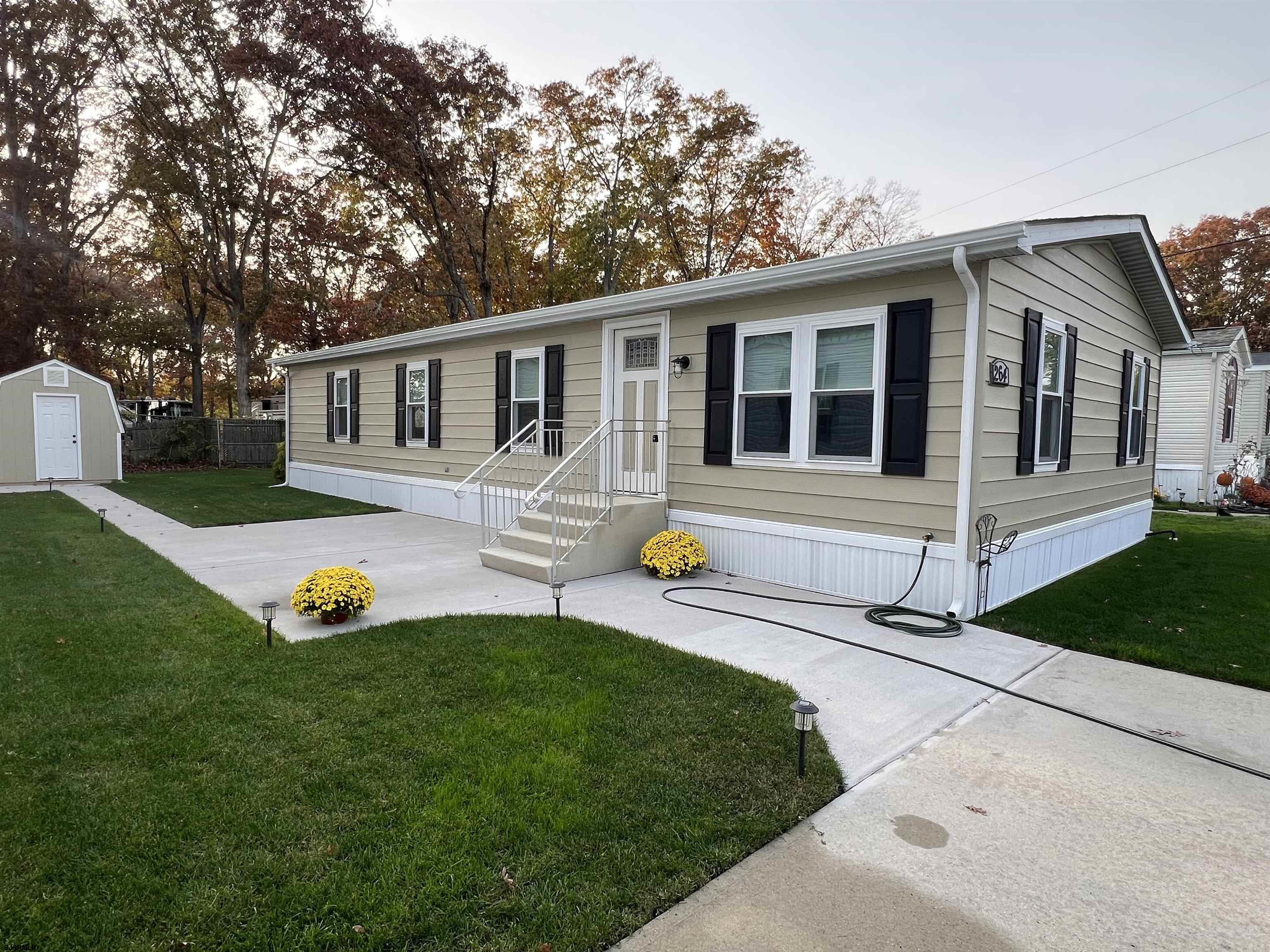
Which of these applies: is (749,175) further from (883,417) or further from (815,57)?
(883,417)

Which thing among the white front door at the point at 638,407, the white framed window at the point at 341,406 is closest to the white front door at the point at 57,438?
the white framed window at the point at 341,406

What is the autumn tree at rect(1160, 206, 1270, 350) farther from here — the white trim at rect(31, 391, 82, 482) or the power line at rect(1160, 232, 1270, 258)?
the white trim at rect(31, 391, 82, 482)

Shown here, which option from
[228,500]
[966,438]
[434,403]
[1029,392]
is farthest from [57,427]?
[1029,392]

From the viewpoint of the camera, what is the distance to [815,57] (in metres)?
14.0

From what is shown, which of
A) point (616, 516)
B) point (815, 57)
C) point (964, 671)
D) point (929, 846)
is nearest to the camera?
point (929, 846)

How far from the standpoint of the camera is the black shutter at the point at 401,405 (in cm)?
1088

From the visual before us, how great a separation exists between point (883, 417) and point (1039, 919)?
3.79 metres

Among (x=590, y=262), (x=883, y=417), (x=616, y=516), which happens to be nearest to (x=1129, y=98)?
(x=590, y=262)

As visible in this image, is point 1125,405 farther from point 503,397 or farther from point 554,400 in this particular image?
point 503,397

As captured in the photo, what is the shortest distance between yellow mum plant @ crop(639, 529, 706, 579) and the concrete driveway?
112cm

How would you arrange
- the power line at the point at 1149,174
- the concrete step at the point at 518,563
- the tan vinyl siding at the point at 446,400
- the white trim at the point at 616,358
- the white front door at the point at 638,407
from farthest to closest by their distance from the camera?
the power line at the point at 1149,174 < the tan vinyl siding at the point at 446,400 < the white front door at the point at 638,407 < the white trim at the point at 616,358 < the concrete step at the point at 518,563

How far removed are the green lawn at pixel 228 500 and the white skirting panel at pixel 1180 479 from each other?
14.9 meters

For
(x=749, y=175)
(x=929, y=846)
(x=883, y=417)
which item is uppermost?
(x=749, y=175)

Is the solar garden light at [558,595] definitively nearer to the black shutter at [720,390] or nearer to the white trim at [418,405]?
the black shutter at [720,390]
